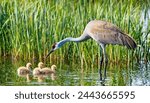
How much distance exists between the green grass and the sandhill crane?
10.4 inches

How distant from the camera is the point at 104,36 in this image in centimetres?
920

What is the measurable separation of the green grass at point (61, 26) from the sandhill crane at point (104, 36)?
26 centimetres

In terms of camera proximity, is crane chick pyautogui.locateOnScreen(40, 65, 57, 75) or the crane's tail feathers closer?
the crane's tail feathers

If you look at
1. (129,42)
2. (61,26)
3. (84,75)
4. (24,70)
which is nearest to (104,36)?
(129,42)

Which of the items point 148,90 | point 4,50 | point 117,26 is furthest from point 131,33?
point 4,50

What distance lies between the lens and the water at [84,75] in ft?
29.6

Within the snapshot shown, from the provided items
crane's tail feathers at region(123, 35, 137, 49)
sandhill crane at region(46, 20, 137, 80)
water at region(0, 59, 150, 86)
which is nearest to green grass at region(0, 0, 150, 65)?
water at region(0, 59, 150, 86)

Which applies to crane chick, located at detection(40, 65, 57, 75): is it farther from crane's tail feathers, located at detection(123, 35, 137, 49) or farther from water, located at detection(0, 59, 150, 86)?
crane's tail feathers, located at detection(123, 35, 137, 49)

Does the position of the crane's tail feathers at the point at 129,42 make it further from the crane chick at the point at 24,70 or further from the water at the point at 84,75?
the crane chick at the point at 24,70

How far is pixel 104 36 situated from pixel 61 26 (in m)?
0.78

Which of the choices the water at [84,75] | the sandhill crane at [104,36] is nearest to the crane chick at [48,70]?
the water at [84,75]

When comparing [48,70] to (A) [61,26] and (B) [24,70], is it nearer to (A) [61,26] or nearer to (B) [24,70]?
(B) [24,70]

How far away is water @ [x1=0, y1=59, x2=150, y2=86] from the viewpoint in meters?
9.02

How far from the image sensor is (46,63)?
9.62 m
